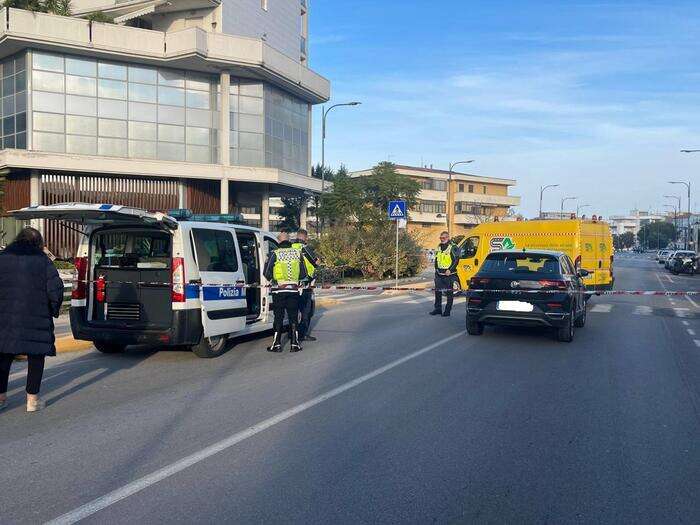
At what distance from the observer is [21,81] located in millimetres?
30828

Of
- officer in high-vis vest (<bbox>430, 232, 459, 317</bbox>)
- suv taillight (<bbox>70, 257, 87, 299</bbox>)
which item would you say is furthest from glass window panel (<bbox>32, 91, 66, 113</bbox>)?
suv taillight (<bbox>70, 257, 87, 299</bbox>)

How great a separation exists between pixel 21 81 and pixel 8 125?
7.68ft

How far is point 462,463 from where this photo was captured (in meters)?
5.00

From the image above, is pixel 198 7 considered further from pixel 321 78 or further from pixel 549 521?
pixel 549 521

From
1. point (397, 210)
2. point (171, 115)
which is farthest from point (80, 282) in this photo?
point (171, 115)

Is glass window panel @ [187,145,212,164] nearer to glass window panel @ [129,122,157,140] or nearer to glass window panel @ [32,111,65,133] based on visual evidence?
glass window panel @ [129,122,157,140]

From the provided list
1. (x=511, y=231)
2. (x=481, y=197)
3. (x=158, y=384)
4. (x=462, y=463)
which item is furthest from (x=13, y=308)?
(x=481, y=197)

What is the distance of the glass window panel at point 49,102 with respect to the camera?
30.5m

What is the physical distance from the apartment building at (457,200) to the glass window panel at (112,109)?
52.5 meters

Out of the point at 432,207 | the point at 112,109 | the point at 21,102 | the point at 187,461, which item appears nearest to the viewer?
the point at 187,461

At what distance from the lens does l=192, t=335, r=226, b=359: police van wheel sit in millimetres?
9266

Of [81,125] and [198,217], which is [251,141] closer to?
[81,125]

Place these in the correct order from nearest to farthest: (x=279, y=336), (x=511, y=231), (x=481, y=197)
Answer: (x=279, y=336) → (x=511, y=231) → (x=481, y=197)

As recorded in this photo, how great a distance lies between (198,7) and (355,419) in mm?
32468
